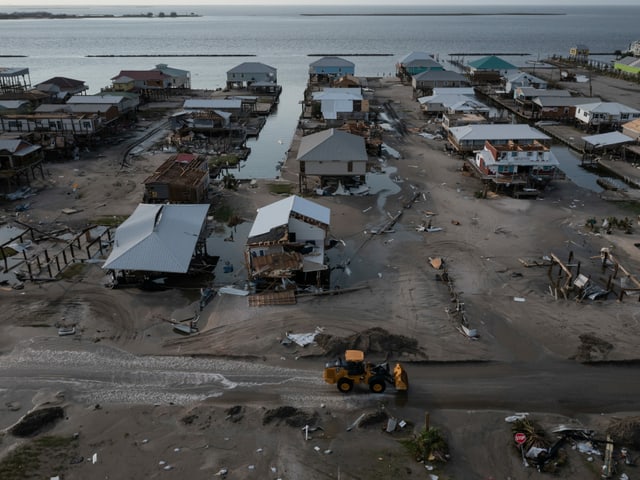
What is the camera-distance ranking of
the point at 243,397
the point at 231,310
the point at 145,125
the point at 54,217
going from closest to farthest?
the point at 243,397
the point at 231,310
the point at 54,217
the point at 145,125

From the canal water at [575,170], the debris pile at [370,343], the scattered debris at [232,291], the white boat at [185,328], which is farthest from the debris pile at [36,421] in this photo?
the canal water at [575,170]

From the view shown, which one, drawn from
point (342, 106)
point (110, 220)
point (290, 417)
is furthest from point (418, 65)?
point (290, 417)

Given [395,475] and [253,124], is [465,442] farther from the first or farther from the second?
[253,124]

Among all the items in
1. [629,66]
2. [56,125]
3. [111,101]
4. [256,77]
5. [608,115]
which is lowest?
[608,115]

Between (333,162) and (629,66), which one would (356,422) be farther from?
(629,66)

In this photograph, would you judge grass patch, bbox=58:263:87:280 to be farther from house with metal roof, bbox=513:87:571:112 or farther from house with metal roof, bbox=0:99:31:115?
house with metal roof, bbox=513:87:571:112

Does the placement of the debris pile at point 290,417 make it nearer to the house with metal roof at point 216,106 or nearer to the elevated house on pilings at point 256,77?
the house with metal roof at point 216,106

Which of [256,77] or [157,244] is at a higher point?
[256,77]

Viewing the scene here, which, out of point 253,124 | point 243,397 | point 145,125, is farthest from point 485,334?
point 145,125

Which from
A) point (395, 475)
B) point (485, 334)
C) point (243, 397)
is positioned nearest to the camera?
point (395, 475)
